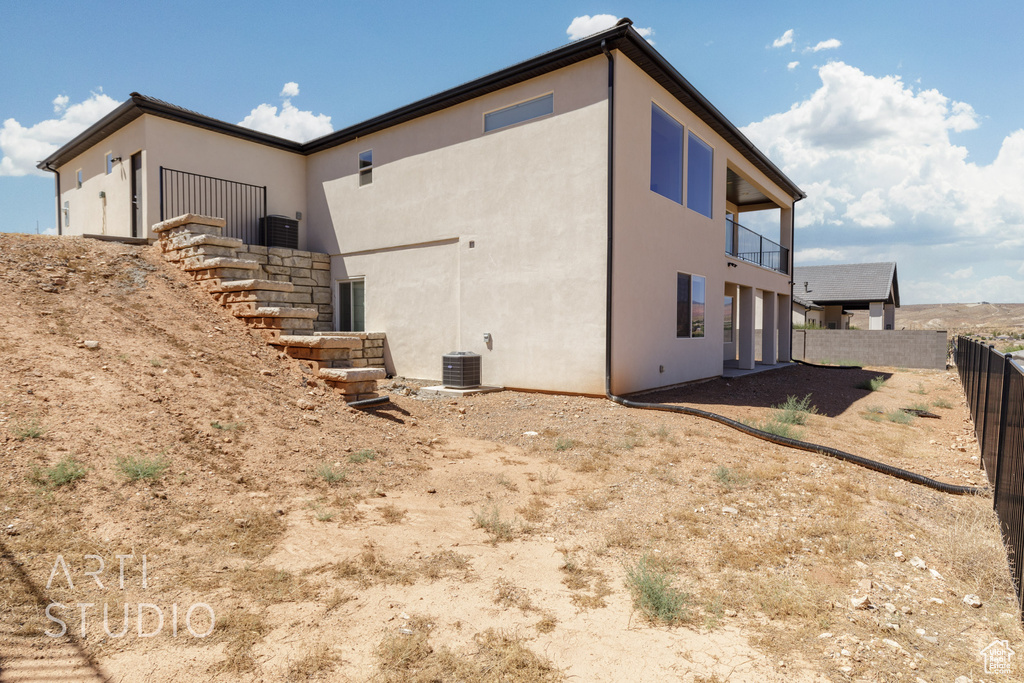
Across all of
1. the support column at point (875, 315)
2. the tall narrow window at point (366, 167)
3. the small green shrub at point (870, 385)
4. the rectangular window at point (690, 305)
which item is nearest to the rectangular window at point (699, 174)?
the rectangular window at point (690, 305)

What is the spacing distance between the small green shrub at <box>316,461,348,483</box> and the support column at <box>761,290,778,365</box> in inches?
658

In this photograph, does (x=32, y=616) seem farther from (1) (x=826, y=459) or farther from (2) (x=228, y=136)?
(2) (x=228, y=136)

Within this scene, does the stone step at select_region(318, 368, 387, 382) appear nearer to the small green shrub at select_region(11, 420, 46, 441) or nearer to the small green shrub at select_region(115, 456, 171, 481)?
the small green shrub at select_region(115, 456, 171, 481)

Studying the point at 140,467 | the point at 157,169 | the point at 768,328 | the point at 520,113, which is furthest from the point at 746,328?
the point at 157,169

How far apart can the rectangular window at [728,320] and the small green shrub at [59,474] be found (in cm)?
1563

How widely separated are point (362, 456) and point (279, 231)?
9.69 metres

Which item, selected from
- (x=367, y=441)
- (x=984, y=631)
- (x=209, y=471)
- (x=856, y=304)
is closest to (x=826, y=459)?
(x=984, y=631)

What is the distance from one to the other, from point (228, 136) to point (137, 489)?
11.5 m

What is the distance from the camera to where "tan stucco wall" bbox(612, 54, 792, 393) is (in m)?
9.72

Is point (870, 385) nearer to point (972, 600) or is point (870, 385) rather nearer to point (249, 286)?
point (972, 600)

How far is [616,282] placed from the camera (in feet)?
31.3

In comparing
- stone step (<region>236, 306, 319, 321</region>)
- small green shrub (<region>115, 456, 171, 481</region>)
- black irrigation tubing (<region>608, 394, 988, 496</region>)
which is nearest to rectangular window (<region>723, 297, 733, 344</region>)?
black irrigation tubing (<region>608, 394, 988, 496</region>)

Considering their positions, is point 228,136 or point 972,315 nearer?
point 228,136

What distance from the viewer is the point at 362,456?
5.87 meters
